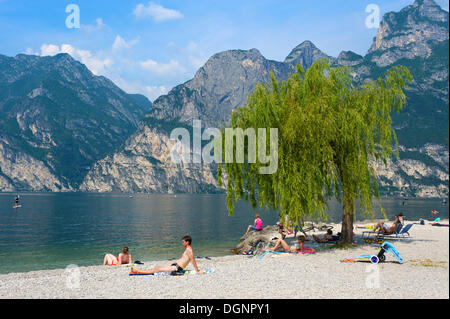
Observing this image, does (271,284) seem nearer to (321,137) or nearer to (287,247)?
(287,247)

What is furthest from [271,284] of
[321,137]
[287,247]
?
[321,137]

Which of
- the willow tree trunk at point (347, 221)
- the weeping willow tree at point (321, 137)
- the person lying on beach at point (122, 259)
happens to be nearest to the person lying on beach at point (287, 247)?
the weeping willow tree at point (321, 137)

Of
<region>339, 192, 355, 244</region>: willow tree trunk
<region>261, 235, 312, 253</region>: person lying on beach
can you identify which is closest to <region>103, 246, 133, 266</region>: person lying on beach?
<region>261, 235, 312, 253</region>: person lying on beach

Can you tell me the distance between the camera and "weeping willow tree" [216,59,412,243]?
60.3 feet

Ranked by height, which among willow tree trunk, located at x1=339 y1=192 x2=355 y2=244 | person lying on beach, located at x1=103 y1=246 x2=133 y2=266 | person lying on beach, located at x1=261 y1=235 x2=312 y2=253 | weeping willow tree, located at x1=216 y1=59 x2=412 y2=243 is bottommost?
person lying on beach, located at x1=103 y1=246 x2=133 y2=266

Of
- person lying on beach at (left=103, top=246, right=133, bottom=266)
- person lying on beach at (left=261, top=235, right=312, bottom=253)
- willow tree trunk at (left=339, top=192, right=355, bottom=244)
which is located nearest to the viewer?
person lying on beach at (left=261, top=235, right=312, bottom=253)

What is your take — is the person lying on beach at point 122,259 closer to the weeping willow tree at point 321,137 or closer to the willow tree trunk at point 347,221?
the weeping willow tree at point 321,137

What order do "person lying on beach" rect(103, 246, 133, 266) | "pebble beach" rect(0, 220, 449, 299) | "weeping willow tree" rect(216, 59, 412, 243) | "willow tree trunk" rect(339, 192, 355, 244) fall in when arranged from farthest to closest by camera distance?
"person lying on beach" rect(103, 246, 133, 266), "willow tree trunk" rect(339, 192, 355, 244), "weeping willow tree" rect(216, 59, 412, 243), "pebble beach" rect(0, 220, 449, 299)

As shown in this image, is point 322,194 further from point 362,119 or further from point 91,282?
point 91,282

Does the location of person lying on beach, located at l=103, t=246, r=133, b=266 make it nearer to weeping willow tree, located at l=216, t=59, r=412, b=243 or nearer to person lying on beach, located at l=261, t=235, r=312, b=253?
weeping willow tree, located at l=216, t=59, r=412, b=243

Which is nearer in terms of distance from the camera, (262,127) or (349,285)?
(349,285)
